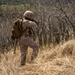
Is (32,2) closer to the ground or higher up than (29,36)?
higher up

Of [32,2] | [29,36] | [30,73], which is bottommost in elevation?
[30,73]

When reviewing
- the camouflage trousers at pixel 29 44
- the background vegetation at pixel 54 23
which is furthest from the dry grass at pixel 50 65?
the background vegetation at pixel 54 23

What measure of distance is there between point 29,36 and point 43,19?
515cm

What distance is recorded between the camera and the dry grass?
4.67m

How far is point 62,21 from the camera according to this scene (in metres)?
9.40

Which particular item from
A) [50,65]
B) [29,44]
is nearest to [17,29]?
[29,44]


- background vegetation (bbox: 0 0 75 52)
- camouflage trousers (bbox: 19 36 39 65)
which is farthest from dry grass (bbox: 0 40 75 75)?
background vegetation (bbox: 0 0 75 52)

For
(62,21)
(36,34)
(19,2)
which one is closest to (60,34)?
(62,21)

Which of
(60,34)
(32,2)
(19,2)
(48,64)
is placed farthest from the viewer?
(19,2)

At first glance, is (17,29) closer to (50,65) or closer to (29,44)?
(29,44)

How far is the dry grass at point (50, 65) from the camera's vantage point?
4.67 m

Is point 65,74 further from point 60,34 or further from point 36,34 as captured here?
point 36,34

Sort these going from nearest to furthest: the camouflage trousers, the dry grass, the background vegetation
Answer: the dry grass, the camouflage trousers, the background vegetation

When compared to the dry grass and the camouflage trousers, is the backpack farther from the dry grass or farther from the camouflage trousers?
the dry grass
